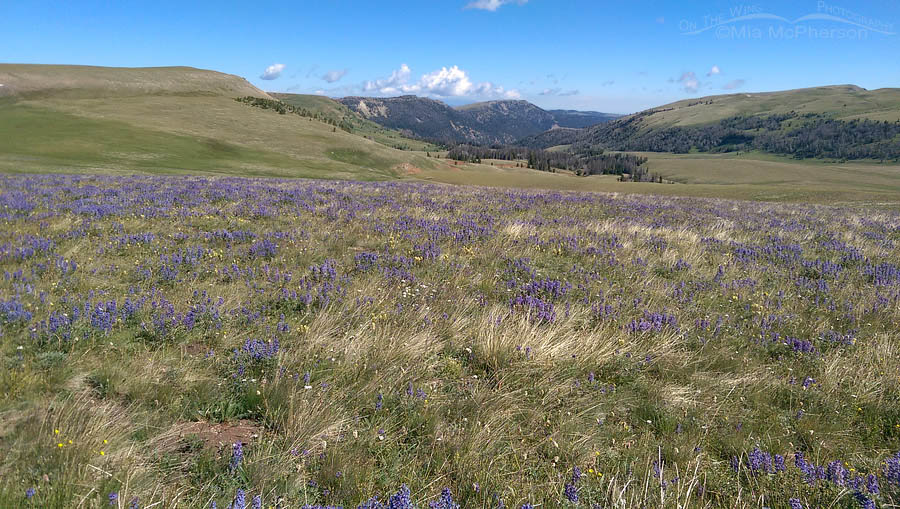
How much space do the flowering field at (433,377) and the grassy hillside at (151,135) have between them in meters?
44.3

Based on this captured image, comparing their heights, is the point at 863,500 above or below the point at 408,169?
below

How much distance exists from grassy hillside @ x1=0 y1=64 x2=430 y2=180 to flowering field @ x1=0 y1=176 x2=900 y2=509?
44251mm

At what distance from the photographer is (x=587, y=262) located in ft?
27.1

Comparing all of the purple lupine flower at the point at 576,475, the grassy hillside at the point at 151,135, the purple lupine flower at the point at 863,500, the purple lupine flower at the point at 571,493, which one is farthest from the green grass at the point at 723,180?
the purple lupine flower at the point at 571,493

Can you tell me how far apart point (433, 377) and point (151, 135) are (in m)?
88.6

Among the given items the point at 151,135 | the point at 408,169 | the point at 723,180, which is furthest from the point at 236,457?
the point at 723,180

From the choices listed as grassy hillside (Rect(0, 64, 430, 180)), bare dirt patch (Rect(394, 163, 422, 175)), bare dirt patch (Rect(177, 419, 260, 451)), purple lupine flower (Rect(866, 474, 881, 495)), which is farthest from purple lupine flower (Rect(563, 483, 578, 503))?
bare dirt patch (Rect(394, 163, 422, 175))

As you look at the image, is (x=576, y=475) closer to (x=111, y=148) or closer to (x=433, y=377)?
(x=433, y=377)

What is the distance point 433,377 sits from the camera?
420cm

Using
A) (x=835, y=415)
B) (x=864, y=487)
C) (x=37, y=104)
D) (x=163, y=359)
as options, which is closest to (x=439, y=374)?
(x=163, y=359)

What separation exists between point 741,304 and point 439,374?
5211mm

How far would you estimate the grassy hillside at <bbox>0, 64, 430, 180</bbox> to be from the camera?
53.7 m

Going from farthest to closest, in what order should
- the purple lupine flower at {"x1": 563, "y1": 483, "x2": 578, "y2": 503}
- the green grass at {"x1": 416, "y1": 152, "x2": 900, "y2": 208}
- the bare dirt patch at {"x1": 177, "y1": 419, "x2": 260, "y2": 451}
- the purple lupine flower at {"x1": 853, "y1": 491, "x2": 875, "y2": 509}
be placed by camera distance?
the green grass at {"x1": 416, "y1": 152, "x2": 900, "y2": 208} < the bare dirt patch at {"x1": 177, "y1": 419, "x2": 260, "y2": 451} < the purple lupine flower at {"x1": 563, "y1": 483, "x2": 578, "y2": 503} < the purple lupine flower at {"x1": 853, "y1": 491, "x2": 875, "y2": 509}

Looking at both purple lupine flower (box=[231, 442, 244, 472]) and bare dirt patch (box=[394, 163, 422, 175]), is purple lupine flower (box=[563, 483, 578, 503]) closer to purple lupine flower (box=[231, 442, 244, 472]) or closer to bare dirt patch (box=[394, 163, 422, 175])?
purple lupine flower (box=[231, 442, 244, 472])
